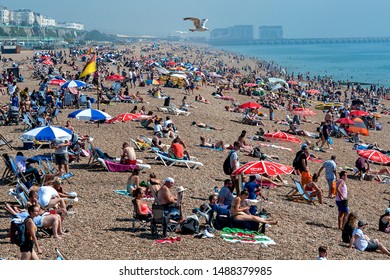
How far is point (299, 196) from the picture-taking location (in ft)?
38.1

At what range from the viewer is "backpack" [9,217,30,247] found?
6.62m

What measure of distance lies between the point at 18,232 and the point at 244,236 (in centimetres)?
343

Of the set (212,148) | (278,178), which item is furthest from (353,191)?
(212,148)

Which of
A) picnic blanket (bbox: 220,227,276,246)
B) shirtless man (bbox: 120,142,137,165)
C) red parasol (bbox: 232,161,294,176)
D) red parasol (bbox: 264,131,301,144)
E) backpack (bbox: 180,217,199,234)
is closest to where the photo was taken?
picnic blanket (bbox: 220,227,276,246)

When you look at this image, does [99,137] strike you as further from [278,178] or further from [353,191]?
[353,191]

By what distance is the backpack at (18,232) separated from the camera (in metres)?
6.62

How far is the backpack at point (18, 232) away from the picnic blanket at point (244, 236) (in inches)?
119

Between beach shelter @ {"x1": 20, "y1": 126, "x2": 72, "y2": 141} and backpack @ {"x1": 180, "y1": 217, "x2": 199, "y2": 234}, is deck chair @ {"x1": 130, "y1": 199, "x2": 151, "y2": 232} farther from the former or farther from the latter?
beach shelter @ {"x1": 20, "y1": 126, "x2": 72, "y2": 141}

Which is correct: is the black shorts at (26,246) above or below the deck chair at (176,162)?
above

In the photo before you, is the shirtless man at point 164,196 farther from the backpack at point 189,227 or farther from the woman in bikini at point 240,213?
the woman in bikini at point 240,213

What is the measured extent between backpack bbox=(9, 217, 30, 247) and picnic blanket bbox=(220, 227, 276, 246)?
3027mm

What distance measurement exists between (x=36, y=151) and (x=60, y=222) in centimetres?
628

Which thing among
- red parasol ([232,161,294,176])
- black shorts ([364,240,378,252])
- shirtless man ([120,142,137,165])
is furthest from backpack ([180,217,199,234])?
shirtless man ([120,142,137,165])

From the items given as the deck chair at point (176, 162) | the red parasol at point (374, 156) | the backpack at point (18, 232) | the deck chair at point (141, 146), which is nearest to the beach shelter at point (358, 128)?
the red parasol at point (374, 156)
